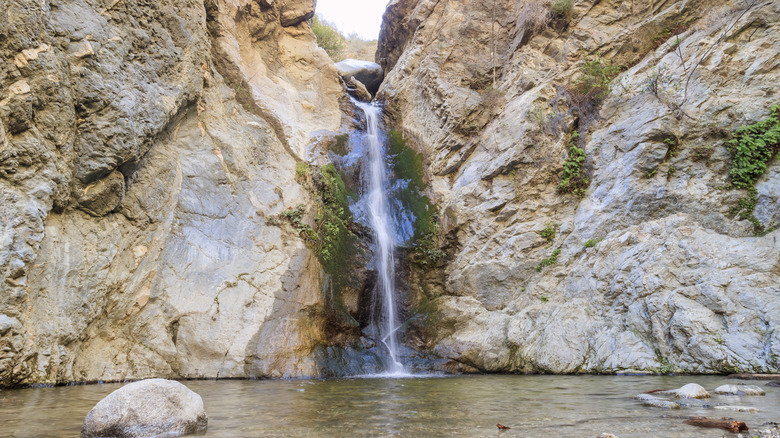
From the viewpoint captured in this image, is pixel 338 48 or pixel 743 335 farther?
pixel 338 48

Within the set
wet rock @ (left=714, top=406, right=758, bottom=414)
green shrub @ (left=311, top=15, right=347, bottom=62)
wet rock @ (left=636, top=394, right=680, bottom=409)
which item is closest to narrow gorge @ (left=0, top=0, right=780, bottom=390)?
wet rock @ (left=636, top=394, right=680, bottom=409)

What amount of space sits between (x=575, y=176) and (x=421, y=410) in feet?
28.6

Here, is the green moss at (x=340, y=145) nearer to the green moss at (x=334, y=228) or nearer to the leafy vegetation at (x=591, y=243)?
the green moss at (x=334, y=228)

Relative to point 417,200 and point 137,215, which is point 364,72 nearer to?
point 417,200

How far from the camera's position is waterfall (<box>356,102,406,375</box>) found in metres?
11.0

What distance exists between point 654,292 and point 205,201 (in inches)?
395

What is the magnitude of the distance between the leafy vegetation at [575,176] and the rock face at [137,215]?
678cm

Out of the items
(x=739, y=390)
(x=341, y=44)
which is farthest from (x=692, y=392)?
(x=341, y=44)

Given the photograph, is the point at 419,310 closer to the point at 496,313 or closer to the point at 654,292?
the point at 496,313

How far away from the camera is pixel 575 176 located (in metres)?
11.5

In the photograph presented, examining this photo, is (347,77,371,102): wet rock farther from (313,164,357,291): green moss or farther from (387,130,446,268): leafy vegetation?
(313,164,357,291): green moss

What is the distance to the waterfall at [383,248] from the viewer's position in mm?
10969

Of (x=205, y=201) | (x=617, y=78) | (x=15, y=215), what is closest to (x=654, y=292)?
(x=617, y=78)

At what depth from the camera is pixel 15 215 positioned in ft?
21.5
